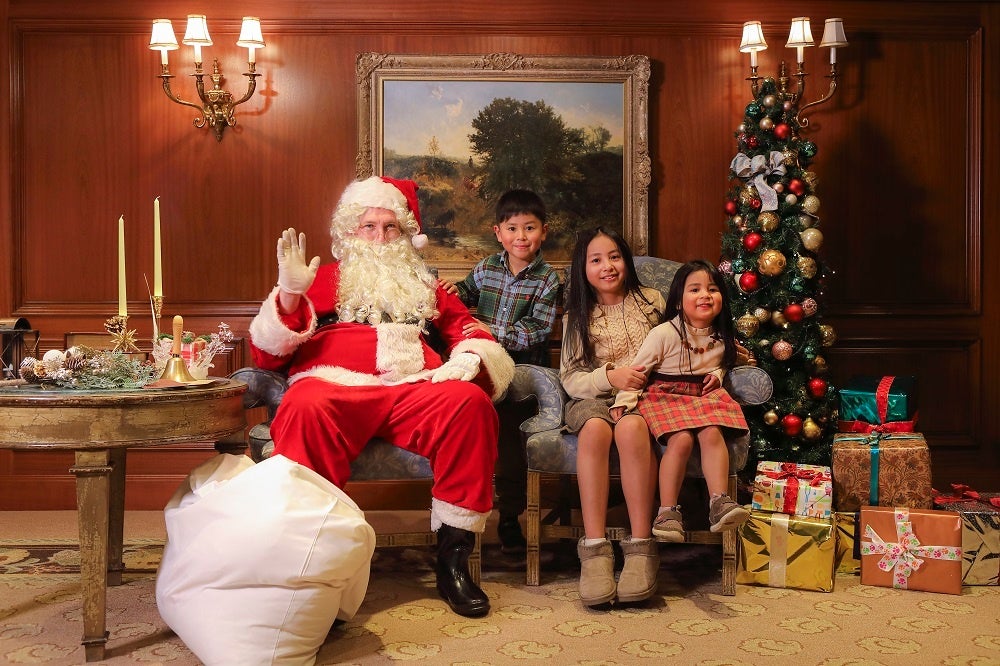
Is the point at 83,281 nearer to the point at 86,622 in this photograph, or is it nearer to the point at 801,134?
the point at 86,622

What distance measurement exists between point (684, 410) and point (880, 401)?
103 centimetres

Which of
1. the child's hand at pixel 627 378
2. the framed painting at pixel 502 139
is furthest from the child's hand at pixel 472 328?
the framed painting at pixel 502 139

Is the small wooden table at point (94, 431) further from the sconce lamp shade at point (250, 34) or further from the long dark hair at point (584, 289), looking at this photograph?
the sconce lamp shade at point (250, 34)

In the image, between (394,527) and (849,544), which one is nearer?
(849,544)

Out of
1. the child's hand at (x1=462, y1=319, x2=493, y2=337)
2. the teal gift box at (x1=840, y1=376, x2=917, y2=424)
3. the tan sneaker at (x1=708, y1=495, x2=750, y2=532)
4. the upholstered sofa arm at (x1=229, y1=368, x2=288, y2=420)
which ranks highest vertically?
the child's hand at (x1=462, y1=319, x2=493, y2=337)

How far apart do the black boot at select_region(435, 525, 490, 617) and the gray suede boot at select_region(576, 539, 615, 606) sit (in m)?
0.36

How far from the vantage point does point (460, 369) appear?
3.47 meters

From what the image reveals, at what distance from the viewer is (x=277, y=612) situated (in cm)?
261

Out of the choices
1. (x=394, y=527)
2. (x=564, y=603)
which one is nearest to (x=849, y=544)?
(x=564, y=603)

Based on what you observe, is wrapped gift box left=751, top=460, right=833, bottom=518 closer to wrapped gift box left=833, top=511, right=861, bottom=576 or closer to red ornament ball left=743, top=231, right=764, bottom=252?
wrapped gift box left=833, top=511, right=861, bottom=576

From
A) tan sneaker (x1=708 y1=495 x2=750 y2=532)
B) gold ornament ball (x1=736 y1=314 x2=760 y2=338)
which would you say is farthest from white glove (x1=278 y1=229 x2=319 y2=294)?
gold ornament ball (x1=736 y1=314 x2=760 y2=338)

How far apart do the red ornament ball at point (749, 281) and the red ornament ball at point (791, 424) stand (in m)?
0.64

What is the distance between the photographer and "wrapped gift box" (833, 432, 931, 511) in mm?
3650

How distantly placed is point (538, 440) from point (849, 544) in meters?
1.40
